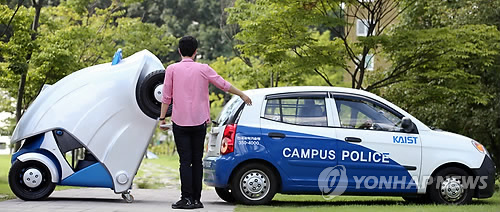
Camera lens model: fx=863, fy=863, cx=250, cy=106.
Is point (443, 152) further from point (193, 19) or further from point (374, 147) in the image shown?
point (193, 19)

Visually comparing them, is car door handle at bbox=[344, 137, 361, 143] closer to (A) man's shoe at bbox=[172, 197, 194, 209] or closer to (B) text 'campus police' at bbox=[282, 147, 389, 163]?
(B) text 'campus police' at bbox=[282, 147, 389, 163]

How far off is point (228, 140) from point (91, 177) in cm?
179

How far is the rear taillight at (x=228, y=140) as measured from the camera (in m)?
10.9

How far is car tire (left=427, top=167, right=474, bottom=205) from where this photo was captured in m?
11.4

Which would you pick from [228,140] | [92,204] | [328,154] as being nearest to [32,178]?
[92,204]

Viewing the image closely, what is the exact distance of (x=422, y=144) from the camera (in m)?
11.3

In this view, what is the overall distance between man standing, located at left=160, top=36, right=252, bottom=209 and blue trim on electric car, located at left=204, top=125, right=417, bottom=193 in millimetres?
1382

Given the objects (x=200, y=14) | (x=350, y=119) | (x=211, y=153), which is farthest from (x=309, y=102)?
(x=200, y=14)

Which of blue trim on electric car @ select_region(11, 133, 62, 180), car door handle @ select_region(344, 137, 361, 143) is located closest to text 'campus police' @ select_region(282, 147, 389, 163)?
car door handle @ select_region(344, 137, 361, 143)

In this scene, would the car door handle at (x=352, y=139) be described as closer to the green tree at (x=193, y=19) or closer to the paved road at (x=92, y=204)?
the paved road at (x=92, y=204)

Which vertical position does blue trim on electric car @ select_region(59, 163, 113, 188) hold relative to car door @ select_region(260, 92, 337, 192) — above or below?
below

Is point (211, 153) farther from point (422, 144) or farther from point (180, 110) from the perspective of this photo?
point (422, 144)

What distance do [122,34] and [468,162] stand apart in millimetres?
19068

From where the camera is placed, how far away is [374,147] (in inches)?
439
